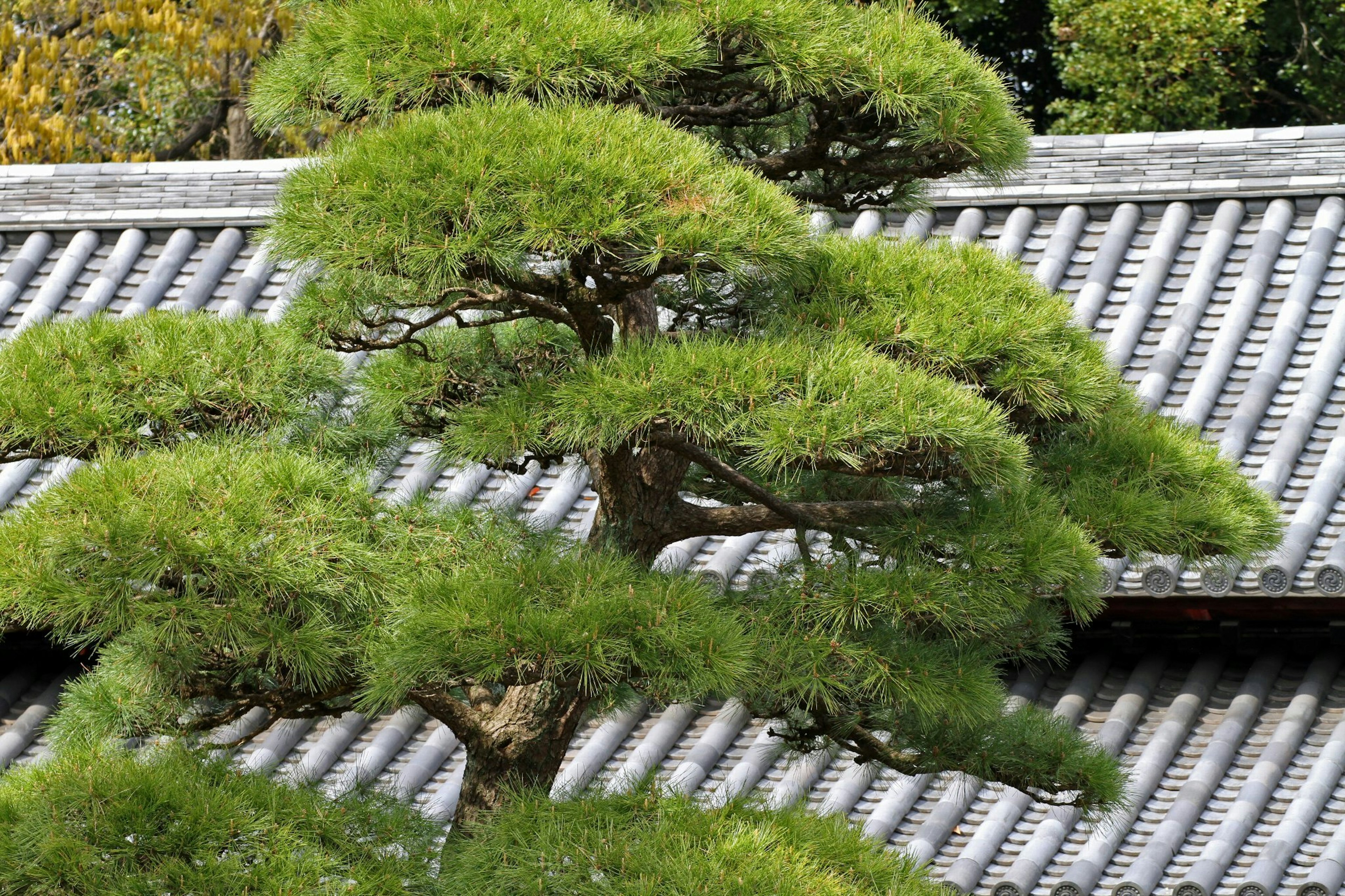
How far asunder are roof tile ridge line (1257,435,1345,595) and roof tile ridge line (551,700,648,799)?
5.67 feet

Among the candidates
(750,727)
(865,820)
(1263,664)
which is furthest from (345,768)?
(1263,664)

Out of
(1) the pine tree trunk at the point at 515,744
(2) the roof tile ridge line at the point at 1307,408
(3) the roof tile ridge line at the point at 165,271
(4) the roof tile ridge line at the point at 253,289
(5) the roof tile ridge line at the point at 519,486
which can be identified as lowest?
(5) the roof tile ridge line at the point at 519,486

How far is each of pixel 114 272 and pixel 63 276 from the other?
0.63ft

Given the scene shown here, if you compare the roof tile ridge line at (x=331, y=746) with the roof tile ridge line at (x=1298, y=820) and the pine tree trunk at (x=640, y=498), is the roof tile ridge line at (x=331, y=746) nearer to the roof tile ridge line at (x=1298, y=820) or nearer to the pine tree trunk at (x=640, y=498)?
the pine tree trunk at (x=640, y=498)

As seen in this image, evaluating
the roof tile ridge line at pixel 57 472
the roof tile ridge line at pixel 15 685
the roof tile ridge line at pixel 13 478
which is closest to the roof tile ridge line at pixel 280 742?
the roof tile ridge line at pixel 15 685

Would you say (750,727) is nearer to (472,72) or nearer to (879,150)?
(879,150)

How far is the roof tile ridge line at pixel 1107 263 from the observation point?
554cm

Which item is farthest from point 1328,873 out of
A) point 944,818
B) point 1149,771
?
point 944,818

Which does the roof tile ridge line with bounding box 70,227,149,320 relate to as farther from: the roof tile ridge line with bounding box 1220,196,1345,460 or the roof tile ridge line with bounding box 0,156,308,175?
the roof tile ridge line with bounding box 1220,196,1345,460

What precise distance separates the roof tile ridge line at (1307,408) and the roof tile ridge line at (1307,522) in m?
0.08

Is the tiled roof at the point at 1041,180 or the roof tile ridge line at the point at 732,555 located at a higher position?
the tiled roof at the point at 1041,180

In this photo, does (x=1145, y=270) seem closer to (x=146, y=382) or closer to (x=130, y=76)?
(x=146, y=382)

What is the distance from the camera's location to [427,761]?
466 centimetres

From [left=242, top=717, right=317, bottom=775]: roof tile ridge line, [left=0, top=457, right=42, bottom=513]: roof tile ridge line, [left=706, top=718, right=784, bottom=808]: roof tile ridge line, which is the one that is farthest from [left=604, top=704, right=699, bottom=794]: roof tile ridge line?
[left=0, top=457, right=42, bottom=513]: roof tile ridge line
